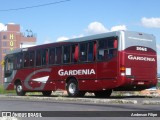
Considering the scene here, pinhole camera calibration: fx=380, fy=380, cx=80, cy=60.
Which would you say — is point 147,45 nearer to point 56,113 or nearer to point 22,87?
point 56,113

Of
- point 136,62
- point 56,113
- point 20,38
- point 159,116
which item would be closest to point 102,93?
point 136,62

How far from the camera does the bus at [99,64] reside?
18.2 meters

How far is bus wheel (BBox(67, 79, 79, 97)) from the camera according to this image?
68.2 ft

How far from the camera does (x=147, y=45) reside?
1936 cm

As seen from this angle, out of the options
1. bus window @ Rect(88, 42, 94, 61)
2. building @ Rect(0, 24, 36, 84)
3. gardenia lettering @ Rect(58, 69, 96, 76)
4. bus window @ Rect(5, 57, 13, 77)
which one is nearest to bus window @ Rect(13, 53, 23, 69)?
bus window @ Rect(5, 57, 13, 77)

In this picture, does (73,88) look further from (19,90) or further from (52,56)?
(19,90)

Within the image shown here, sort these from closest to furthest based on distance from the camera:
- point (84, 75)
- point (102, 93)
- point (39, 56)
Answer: point (84, 75) → point (102, 93) → point (39, 56)

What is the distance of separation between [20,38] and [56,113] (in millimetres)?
148342

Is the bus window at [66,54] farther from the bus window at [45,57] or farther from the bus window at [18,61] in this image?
the bus window at [18,61]

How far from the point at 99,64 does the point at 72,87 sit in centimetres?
273

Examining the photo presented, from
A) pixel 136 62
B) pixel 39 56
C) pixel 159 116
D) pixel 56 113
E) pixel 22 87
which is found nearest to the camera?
pixel 159 116

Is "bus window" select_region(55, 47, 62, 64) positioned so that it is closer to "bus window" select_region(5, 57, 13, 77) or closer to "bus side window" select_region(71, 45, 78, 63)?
"bus side window" select_region(71, 45, 78, 63)

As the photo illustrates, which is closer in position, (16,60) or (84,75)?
(84,75)

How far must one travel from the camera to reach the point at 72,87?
2106 centimetres
